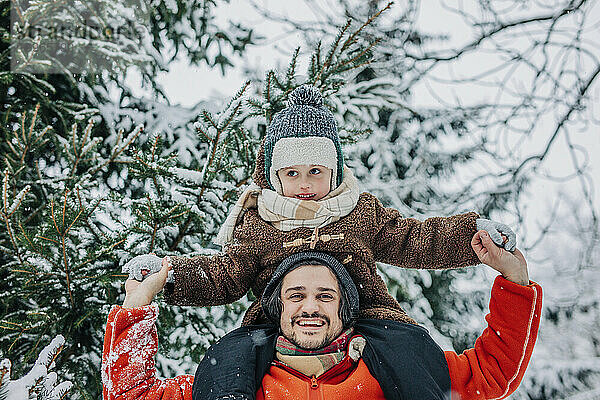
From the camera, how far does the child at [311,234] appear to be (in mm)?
1705

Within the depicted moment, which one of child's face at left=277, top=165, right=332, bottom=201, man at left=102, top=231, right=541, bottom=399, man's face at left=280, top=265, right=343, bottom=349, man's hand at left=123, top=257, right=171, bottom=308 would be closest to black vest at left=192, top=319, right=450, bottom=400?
man at left=102, top=231, right=541, bottom=399

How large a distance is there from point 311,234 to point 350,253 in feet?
0.49

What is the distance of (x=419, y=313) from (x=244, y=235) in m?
2.54

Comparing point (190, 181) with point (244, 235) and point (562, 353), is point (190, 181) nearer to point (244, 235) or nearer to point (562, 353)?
point (244, 235)

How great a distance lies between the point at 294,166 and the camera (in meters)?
1.76

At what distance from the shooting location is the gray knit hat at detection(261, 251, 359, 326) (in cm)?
168

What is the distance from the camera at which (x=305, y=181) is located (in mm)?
1765

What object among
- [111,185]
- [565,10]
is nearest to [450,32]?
[565,10]

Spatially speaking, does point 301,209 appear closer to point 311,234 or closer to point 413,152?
point 311,234

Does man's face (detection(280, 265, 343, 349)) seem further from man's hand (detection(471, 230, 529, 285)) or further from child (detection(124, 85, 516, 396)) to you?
man's hand (detection(471, 230, 529, 285))

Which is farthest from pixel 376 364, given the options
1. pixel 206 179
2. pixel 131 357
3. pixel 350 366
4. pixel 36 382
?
pixel 206 179

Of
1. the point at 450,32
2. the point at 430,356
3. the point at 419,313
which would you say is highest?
the point at 450,32

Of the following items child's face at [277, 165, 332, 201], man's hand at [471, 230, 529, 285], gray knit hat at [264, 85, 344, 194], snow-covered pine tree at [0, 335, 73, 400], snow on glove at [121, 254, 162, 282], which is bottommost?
snow-covered pine tree at [0, 335, 73, 400]

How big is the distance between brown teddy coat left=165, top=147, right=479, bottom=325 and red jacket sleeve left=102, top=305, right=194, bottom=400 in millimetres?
142
